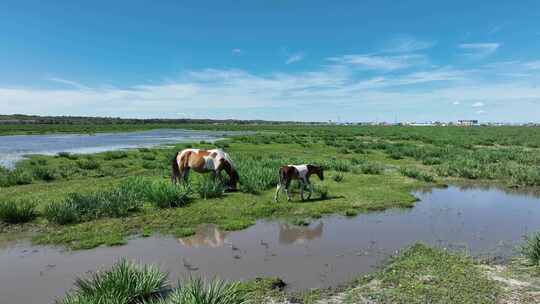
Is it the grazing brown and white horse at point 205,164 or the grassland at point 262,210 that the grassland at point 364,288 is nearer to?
the grassland at point 262,210

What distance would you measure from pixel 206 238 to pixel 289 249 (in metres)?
2.13

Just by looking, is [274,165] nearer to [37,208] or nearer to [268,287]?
[37,208]

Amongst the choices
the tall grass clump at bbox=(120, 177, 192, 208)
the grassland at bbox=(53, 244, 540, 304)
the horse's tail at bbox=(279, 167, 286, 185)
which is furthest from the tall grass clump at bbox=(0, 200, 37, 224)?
the horse's tail at bbox=(279, 167, 286, 185)

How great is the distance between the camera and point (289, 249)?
25.4 ft

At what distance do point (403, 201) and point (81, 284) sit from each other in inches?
410

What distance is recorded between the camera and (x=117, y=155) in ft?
85.3

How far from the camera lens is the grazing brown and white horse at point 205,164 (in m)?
13.2

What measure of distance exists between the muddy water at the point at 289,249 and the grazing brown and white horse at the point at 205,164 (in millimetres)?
4040

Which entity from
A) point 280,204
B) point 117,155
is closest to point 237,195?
point 280,204

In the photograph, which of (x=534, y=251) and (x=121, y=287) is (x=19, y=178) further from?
(x=534, y=251)

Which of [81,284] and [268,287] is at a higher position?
[81,284]

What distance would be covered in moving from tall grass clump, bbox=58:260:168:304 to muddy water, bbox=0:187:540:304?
0.63 metres

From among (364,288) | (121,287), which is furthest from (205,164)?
(364,288)

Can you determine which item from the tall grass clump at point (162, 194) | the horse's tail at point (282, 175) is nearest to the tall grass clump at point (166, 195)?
the tall grass clump at point (162, 194)
